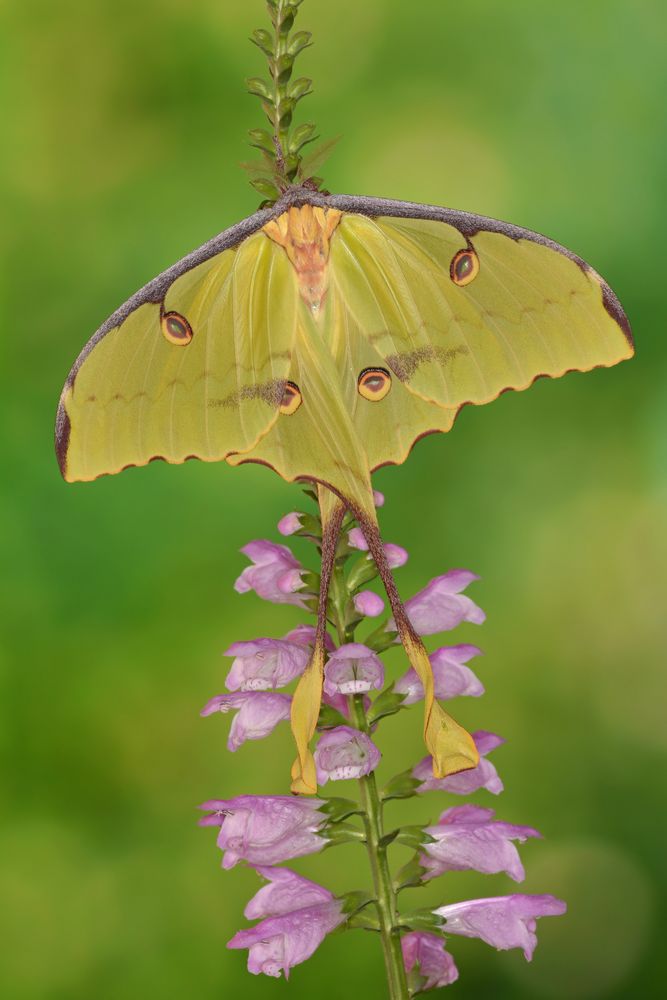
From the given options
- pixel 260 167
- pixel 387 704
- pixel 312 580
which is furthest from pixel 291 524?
pixel 260 167

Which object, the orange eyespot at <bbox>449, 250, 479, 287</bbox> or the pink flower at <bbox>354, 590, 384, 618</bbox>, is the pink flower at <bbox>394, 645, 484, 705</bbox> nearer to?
the pink flower at <bbox>354, 590, 384, 618</bbox>

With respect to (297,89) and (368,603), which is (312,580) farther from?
(297,89)

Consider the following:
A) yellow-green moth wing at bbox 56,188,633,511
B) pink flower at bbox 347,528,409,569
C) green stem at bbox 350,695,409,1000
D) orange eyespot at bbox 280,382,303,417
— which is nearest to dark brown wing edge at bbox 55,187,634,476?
yellow-green moth wing at bbox 56,188,633,511

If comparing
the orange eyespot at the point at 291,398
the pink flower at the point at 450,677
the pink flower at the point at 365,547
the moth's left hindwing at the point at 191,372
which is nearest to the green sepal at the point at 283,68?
the moth's left hindwing at the point at 191,372

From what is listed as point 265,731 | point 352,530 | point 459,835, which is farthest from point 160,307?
point 459,835

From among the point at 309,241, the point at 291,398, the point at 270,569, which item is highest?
the point at 309,241

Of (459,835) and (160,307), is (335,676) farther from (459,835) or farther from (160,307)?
(160,307)

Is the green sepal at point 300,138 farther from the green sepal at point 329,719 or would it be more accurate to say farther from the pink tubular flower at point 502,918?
the pink tubular flower at point 502,918
